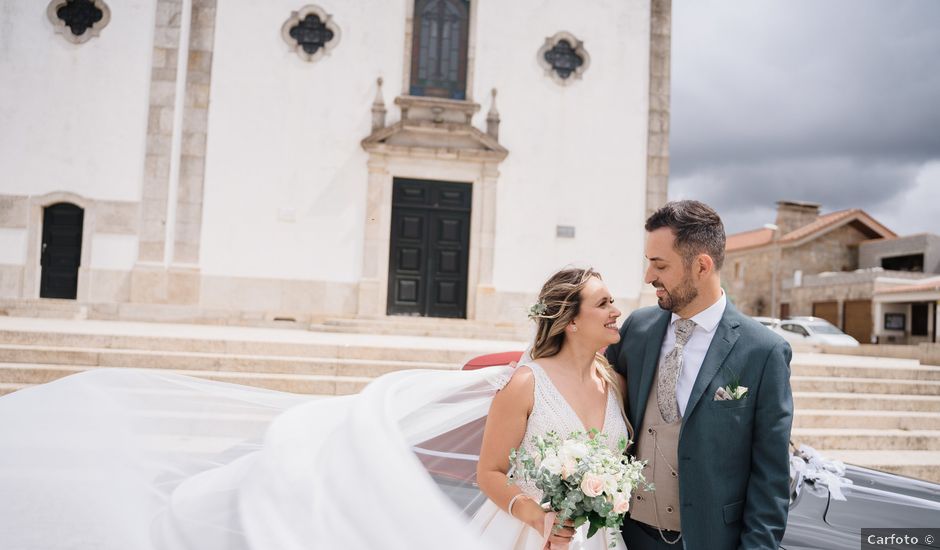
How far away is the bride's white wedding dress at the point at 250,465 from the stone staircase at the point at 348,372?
4.11m

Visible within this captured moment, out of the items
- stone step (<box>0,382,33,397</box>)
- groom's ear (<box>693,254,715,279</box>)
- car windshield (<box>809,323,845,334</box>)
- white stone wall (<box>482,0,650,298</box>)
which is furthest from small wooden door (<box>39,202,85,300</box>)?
car windshield (<box>809,323,845,334</box>)

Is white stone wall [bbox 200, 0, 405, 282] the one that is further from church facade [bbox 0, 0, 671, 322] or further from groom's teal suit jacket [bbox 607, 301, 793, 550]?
groom's teal suit jacket [bbox 607, 301, 793, 550]

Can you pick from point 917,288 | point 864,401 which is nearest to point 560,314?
point 864,401

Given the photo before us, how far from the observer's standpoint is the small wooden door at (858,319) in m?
30.6

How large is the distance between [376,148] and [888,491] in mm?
11779

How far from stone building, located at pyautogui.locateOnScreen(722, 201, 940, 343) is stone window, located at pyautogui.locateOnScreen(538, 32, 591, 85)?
→ 1894 cm

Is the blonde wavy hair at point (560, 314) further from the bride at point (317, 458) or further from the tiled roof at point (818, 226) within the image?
the tiled roof at point (818, 226)

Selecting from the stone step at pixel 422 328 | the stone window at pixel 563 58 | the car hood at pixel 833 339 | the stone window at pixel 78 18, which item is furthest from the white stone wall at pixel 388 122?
the car hood at pixel 833 339

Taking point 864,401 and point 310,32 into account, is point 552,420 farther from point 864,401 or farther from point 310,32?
point 310,32

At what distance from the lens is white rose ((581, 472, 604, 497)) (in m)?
1.91

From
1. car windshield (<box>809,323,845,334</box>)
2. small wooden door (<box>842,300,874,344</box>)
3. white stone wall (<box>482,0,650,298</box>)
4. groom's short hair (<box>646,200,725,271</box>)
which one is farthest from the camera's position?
small wooden door (<box>842,300,874,344</box>)

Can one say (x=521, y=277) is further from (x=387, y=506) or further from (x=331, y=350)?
(x=387, y=506)

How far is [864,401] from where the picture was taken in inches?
312

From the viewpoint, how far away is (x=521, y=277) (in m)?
14.2
